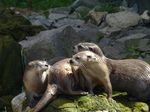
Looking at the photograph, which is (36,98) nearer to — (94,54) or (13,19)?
(94,54)

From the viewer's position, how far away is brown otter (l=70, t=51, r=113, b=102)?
480 cm

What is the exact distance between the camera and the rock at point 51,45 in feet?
31.0

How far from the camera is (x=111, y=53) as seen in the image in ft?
37.0

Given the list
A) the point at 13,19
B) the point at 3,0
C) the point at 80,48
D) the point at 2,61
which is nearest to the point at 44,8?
the point at 3,0

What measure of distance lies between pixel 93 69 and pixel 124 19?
981cm

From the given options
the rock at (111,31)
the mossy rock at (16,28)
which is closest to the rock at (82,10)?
the rock at (111,31)

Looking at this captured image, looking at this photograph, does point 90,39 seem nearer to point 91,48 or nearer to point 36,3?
point 91,48

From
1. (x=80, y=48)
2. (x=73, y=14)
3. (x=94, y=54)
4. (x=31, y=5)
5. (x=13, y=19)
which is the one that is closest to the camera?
(x=94, y=54)

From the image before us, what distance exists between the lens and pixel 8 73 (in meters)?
10.0

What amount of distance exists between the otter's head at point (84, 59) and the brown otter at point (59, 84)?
34 centimetres

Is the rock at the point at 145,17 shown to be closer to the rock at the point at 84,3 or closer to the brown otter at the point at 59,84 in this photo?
the rock at the point at 84,3

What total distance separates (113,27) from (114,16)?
3.15 feet

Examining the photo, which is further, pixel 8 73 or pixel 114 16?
pixel 114 16

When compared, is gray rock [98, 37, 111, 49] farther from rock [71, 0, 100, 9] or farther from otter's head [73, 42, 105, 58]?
otter's head [73, 42, 105, 58]
